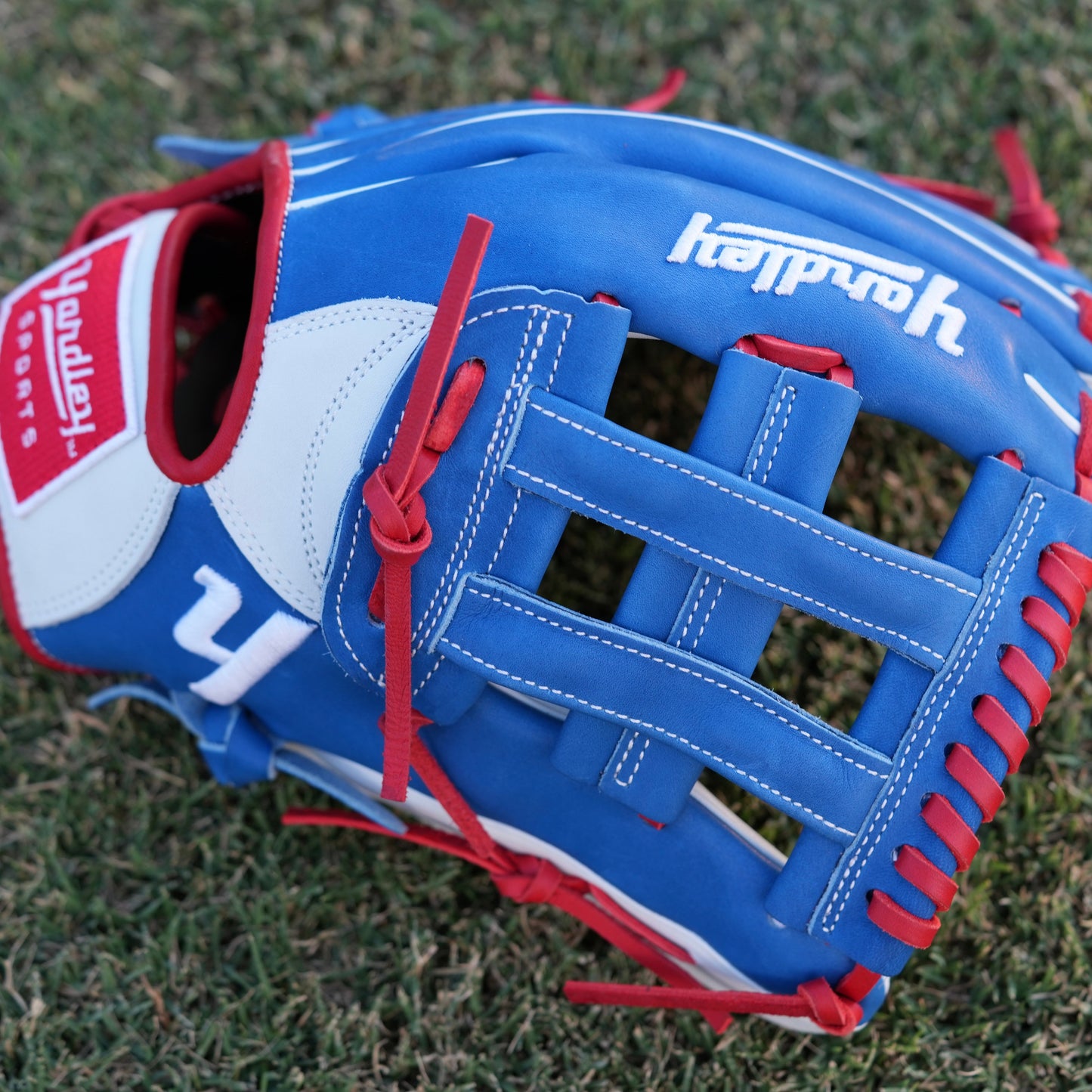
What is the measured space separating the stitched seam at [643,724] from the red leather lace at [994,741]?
0.41ft

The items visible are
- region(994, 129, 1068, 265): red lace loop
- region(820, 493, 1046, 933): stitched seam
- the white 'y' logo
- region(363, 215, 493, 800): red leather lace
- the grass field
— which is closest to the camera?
region(363, 215, 493, 800): red leather lace

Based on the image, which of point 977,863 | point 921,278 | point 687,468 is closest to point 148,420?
point 687,468

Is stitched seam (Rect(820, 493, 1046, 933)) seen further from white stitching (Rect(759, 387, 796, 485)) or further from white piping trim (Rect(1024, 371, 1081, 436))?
white stitching (Rect(759, 387, 796, 485))

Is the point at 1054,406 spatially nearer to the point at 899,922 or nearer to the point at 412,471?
the point at 899,922

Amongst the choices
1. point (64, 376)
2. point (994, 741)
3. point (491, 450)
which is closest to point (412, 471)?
point (491, 450)

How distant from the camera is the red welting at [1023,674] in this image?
159 cm

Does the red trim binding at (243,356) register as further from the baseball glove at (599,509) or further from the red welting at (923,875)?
the red welting at (923,875)

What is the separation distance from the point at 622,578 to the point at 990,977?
3.29 feet

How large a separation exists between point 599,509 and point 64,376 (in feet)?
3.06

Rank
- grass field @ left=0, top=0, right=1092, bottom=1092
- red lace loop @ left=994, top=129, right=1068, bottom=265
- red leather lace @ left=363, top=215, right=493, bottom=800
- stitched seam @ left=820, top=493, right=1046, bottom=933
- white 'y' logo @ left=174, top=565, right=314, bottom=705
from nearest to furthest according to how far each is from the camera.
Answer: red leather lace @ left=363, top=215, right=493, bottom=800
stitched seam @ left=820, top=493, right=1046, bottom=933
white 'y' logo @ left=174, top=565, right=314, bottom=705
grass field @ left=0, top=0, right=1092, bottom=1092
red lace loop @ left=994, top=129, right=1068, bottom=265

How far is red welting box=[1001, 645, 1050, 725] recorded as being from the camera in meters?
1.59

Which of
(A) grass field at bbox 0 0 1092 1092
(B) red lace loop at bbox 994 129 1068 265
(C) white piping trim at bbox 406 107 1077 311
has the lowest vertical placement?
(A) grass field at bbox 0 0 1092 1092

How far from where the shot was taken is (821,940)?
66.7 inches

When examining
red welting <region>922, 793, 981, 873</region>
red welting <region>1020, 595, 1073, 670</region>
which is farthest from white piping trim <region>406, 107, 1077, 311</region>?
red welting <region>922, 793, 981, 873</region>
